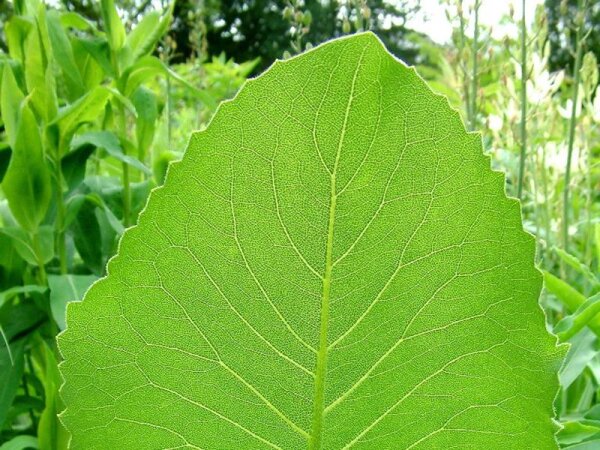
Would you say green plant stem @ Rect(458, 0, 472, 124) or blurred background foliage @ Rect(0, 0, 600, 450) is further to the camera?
green plant stem @ Rect(458, 0, 472, 124)

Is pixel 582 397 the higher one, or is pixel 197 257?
pixel 197 257

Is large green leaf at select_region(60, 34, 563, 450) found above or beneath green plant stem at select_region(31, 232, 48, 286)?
above

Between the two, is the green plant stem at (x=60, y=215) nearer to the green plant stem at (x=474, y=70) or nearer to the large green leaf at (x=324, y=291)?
the green plant stem at (x=474, y=70)

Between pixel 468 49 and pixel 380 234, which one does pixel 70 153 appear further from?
pixel 380 234

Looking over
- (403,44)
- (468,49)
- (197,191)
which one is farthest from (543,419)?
(403,44)

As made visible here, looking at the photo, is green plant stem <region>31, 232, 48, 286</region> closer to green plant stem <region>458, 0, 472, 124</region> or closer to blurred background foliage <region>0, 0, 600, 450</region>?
blurred background foliage <region>0, 0, 600, 450</region>

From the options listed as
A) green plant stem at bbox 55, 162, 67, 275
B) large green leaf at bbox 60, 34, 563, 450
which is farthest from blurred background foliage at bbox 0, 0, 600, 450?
large green leaf at bbox 60, 34, 563, 450

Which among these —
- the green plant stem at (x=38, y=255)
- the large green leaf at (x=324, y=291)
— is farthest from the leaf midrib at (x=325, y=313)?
the green plant stem at (x=38, y=255)
